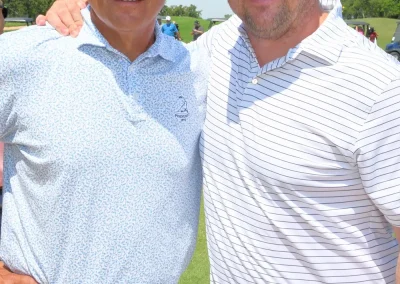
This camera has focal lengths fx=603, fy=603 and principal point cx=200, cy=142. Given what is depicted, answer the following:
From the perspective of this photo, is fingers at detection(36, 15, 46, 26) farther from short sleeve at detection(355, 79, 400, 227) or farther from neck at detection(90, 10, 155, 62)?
short sleeve at detection(355, 79, 400, 227)

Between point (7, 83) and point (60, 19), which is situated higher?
point (60, 19)

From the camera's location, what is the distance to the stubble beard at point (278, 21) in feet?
7.07

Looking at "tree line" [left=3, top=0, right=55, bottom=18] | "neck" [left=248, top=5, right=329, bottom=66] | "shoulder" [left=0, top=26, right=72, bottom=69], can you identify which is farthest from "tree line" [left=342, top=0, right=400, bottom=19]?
"shoulder" [left=0, top=26, right=72, bottom=69]

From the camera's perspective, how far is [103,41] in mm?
2096

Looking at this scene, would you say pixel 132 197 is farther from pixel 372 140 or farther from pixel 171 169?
pixel 372 140

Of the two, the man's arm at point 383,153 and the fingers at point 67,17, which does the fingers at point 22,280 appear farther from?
the man's arm at point 383,153

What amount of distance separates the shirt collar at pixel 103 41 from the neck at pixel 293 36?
339mm

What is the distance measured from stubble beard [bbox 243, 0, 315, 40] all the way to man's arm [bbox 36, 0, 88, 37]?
62 cm

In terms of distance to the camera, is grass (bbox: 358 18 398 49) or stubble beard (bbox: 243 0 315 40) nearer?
stubble beard (bbox: 243 0 315 40)

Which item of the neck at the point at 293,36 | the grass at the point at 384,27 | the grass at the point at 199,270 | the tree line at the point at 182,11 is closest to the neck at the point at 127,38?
the neck at the point at 293,36

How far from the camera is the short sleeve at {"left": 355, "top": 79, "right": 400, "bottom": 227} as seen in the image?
188 centimetres

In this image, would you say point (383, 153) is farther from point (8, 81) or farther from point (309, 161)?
point (8, 81)

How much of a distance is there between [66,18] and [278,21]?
0.78m

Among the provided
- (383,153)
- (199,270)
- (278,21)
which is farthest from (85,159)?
(199,270)
